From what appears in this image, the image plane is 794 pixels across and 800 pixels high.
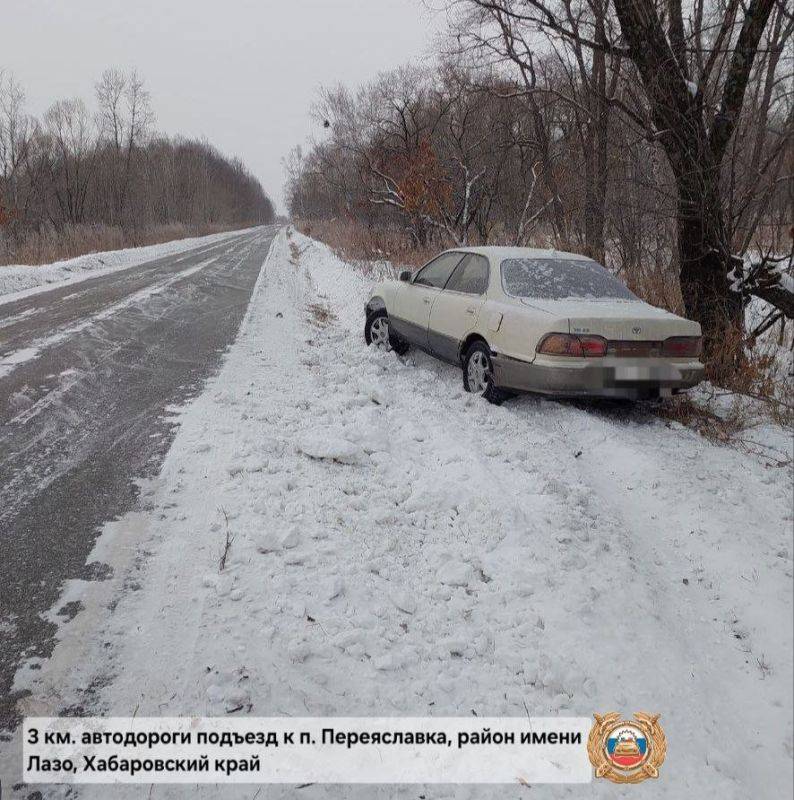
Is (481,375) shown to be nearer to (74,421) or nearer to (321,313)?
(74,421)

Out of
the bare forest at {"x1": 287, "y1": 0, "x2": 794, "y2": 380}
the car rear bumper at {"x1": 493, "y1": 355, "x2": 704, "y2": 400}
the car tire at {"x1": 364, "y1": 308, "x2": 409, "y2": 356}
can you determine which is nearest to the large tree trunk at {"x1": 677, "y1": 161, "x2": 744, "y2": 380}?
the bare forest at {"x1": 287, "y1": 0, "x2": 794, "y2": 380}

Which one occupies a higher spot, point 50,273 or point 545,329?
point 50,273

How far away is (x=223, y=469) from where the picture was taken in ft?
13.6

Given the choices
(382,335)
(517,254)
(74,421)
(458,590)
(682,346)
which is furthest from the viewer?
(382,335)

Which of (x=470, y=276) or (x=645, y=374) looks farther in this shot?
(x=470, y=276)

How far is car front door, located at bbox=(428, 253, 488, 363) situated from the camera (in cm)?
572

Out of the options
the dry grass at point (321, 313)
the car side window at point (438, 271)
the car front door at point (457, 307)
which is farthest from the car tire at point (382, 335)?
the dry grass at point (321, 313)

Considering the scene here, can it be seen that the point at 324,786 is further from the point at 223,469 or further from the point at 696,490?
the point at 696,490

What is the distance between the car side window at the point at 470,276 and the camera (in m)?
5.80

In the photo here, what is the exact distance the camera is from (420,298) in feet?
22.0

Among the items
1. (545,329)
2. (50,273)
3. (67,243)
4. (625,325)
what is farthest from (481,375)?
(67,243)

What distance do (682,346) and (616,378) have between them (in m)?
0.71

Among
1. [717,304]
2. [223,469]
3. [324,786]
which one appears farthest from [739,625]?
[717,304]

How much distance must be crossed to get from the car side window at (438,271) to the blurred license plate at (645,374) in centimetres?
257
